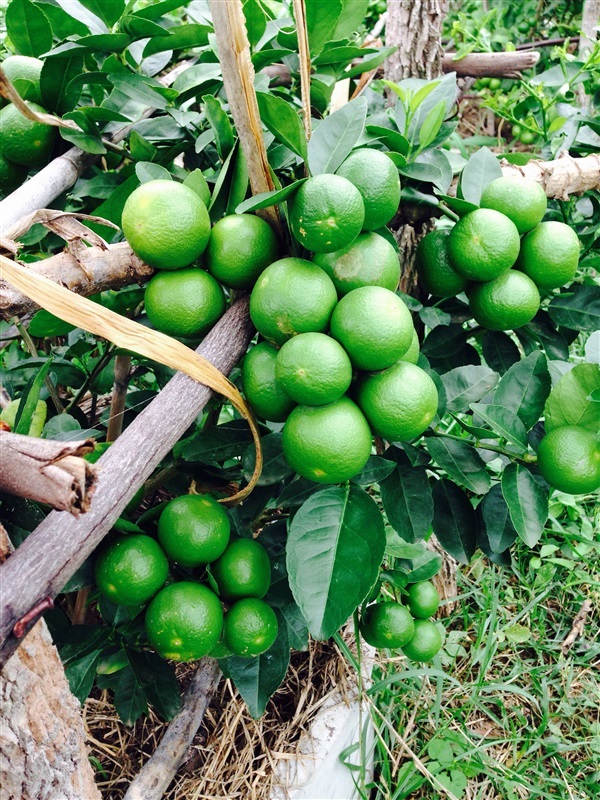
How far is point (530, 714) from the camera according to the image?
155 cm

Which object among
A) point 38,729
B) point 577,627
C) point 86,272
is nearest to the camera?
point 38,729

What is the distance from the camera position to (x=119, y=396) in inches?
45.9

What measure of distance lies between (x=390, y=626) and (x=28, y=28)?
117 cm

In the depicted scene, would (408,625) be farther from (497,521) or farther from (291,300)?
(291,300)

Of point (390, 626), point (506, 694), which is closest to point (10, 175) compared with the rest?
point (390, 626)

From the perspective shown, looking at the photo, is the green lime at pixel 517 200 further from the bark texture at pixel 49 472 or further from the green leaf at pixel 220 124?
the bark texture at pixel 49 472

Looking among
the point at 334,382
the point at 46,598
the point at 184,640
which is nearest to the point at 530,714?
the point at 184,640

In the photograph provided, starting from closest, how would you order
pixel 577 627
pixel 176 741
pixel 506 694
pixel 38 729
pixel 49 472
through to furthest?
pixel 49 472 → pixel 38 729 → pixel 176 741 → pixel 506 694 → pixel 577 627

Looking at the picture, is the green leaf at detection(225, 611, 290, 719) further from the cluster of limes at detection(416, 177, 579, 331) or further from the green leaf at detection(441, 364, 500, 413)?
the cluster of limes at detection(416, 177, 579, 331)

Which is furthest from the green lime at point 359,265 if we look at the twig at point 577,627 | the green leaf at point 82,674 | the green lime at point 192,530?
the twig at point 577,627

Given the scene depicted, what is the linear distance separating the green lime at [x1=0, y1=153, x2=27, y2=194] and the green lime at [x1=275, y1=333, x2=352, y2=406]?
595mm

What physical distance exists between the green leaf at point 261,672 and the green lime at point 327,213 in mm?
639

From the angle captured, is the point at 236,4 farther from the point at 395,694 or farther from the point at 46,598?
the point at 395,694

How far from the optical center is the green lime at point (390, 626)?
116 cm
